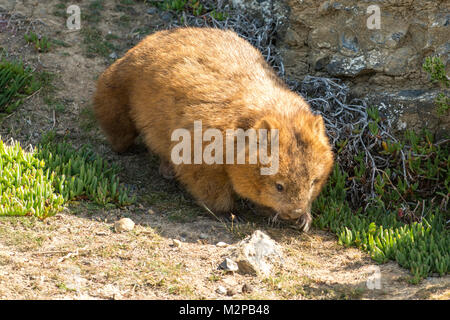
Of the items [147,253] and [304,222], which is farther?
[304,222]

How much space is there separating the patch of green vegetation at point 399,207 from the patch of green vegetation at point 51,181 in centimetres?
206

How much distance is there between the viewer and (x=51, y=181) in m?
5.34

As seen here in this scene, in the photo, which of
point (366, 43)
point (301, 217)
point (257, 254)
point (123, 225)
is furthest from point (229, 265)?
point (366, 43)

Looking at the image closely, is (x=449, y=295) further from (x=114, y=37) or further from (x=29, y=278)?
(x=114, y=37)

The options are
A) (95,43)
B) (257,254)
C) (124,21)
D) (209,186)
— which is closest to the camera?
(257,254)

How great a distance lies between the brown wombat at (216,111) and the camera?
4.98 meters

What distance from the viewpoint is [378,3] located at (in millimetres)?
6285

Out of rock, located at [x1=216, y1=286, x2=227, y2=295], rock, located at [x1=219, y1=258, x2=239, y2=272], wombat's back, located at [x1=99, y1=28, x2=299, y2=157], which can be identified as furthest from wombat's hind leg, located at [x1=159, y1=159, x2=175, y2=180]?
rock, located at [x1=216, y1=286, x2=227, y2=295]

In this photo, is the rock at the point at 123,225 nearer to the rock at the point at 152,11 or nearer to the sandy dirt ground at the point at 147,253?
the sandy dirt ground at the point at 147,253

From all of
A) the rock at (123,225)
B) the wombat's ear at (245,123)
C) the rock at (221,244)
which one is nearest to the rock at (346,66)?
the wombat's ear at (245,123)

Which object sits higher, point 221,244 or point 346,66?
point 346,66

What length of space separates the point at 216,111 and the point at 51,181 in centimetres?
170

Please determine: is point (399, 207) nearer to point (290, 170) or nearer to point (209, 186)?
point (290, 170)
